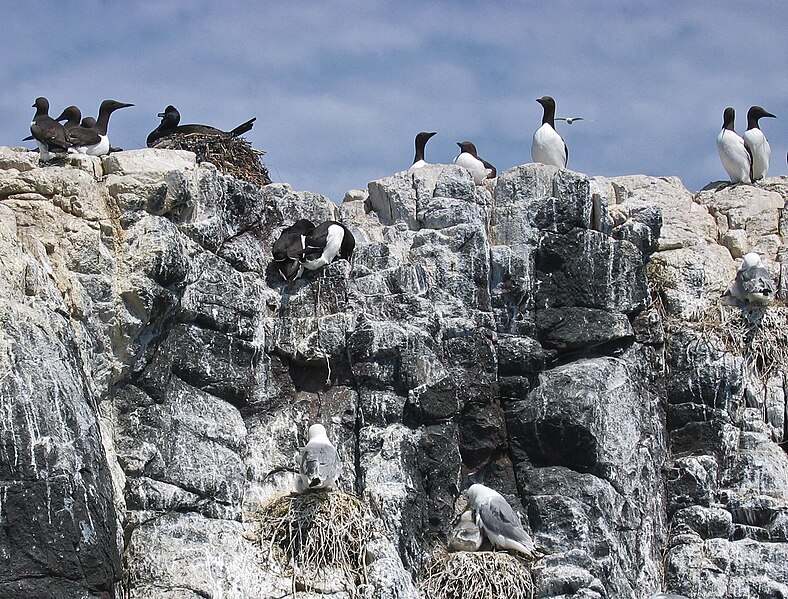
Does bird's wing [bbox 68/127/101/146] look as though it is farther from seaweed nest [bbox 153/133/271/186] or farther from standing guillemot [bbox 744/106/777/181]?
standing guillemot [bbox 744/106/777/181]

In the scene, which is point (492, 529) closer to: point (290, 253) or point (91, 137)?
point (290, 253)

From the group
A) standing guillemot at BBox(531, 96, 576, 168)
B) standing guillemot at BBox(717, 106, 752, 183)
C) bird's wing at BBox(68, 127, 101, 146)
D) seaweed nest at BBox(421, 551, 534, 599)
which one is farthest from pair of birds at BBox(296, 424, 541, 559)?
standing guillemot at BBox(717, 106, 752, 183)

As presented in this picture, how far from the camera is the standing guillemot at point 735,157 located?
17.6 metres

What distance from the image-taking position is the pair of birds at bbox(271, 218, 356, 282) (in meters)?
14.2

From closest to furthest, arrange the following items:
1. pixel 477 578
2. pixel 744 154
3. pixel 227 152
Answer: pixel 477 578
pixel 227 152
pixel 744 154

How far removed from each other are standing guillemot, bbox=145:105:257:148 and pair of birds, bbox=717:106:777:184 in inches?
227

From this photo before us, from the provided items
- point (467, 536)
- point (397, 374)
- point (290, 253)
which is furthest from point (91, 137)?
point (467, 536)

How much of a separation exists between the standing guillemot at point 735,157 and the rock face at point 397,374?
63.9 inches

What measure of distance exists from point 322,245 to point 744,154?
609cm

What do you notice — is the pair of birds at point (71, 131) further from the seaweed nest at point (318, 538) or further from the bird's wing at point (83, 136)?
the seaweed nest at point (318, 538)

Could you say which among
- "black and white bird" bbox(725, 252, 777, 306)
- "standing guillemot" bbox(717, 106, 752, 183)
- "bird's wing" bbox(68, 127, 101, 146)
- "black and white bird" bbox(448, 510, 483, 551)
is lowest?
"black and white bird" bbox(448, 510, 483, 551)

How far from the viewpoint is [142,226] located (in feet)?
42.3

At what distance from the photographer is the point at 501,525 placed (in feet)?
43.5

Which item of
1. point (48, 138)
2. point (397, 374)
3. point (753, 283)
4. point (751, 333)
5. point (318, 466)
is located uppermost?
point (48, 138)
